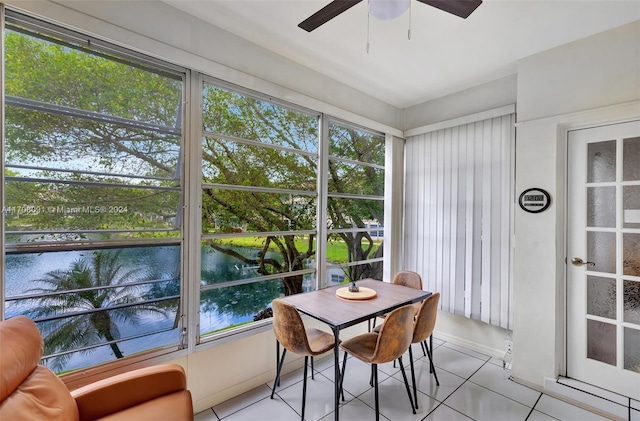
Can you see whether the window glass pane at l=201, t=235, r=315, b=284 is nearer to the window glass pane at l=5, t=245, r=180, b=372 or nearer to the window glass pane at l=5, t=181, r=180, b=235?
the window glass pane at l=5, t=245, r=180, b=372

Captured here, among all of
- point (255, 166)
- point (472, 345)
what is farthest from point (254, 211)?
point (472, 345)

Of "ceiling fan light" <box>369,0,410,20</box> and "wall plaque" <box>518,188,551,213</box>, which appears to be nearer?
"ceiling fan light" <box>369,0,410,20</box>

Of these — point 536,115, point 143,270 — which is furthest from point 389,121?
point 143,270

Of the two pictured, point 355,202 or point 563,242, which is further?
point 355,202

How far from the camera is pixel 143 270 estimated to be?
6.29ft

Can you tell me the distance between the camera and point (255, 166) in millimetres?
2510

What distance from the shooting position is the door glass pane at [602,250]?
2.21 m

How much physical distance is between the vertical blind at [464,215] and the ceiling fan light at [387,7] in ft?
6.70

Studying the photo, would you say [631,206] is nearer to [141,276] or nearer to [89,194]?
[141,276]

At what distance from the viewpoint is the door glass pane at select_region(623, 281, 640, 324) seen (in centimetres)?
211

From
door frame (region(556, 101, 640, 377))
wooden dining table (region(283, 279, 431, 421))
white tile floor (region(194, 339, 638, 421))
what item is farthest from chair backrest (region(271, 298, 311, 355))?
door frame (region(556, 101, 640, 377))

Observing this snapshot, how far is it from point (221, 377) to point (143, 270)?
1.05m

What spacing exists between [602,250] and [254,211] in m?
2.91

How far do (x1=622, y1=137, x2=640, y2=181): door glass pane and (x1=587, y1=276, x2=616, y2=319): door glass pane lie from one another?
0.83 metres
